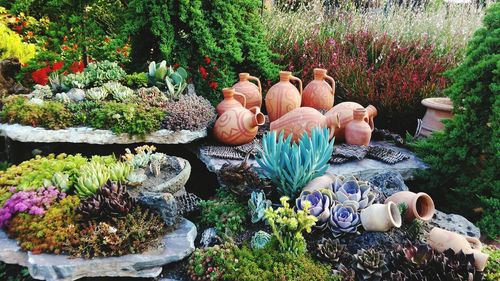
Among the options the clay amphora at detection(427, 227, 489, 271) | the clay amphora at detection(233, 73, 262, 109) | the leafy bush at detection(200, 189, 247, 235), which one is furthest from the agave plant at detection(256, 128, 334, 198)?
the clay amphora at detection(233, 73, 262, 109)

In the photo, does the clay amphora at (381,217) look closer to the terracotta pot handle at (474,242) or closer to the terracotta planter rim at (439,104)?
the terracotta pot handle at (474,242)

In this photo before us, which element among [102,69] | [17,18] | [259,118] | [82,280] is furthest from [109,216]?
[17,18]

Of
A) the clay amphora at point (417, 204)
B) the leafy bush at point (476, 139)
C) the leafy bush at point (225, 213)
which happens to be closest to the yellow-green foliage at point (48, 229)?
the leafy bush at point (225, 213)

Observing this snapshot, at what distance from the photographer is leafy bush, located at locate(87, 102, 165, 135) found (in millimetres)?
4500

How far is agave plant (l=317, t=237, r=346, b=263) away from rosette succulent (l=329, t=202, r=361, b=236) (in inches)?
5.0

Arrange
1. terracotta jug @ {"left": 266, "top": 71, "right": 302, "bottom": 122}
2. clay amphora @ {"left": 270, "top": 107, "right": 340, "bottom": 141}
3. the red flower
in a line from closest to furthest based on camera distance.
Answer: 1. clay amphora @ {"left": 270, "top": 107, "right": 340, "bottom": 141}
2. terracotta jug @ {"left": 266, "top": 71, "right": 302, "bottom": 122}
3. the red flower

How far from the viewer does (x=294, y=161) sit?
3539mm

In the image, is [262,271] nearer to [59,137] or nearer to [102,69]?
[59,137]

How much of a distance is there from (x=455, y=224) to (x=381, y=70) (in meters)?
2.97

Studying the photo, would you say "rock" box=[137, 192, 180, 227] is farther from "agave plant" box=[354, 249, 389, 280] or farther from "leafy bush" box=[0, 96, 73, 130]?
"leafy bush" box=[0, 96, 73, 130]

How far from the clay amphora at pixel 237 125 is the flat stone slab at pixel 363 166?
0.30 metres

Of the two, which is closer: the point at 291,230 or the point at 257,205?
the point at 291,230

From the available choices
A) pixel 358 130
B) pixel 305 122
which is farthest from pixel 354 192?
pixel 358 130

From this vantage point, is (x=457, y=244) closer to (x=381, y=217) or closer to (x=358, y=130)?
(x=381, y=217)
